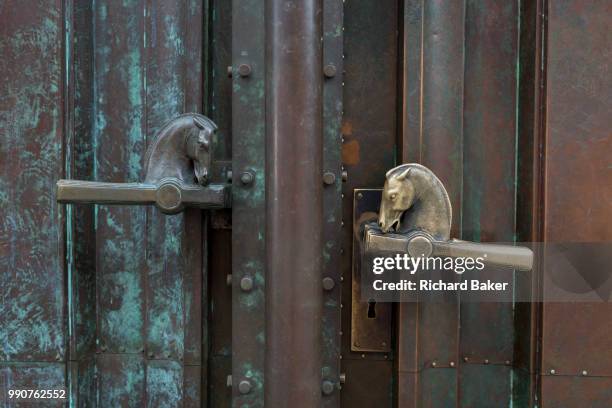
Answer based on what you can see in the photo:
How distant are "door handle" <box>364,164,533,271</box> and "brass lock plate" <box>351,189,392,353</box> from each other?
0.13 meters

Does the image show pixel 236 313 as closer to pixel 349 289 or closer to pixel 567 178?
pixel 349 289

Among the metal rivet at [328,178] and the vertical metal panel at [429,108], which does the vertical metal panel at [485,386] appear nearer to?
the vertical metal panel at [429,108]

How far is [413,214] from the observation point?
45.4 inches

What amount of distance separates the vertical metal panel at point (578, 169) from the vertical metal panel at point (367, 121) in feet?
1.29

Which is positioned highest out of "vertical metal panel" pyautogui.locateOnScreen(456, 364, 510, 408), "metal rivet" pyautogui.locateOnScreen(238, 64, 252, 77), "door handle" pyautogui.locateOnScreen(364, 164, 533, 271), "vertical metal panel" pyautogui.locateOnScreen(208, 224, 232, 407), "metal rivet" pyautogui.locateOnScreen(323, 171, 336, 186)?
"metal rivet" pyautogui.locateOnScreen(238, 64, 252, 77)

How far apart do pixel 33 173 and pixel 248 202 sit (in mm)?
556

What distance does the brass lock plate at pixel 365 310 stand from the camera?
4.24 ft

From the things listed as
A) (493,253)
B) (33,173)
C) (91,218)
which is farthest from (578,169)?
(33,173)

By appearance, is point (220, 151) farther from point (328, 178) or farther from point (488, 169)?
point (488, 169)

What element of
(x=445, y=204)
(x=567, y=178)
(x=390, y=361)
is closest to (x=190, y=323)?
(x=390, y=361)

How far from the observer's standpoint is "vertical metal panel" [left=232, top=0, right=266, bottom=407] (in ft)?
3.98

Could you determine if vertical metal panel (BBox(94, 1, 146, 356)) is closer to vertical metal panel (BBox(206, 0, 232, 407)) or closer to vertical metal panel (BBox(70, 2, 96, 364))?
vertical metal panel (BBox(70, 2, 96, 364))

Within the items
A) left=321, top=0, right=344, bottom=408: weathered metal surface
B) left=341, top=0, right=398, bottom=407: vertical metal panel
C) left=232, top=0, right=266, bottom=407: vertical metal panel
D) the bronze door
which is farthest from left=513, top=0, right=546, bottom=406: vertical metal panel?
left=232, top=0, right=266, bottom=407: vertical metal panel

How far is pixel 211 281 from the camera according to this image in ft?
4.32
